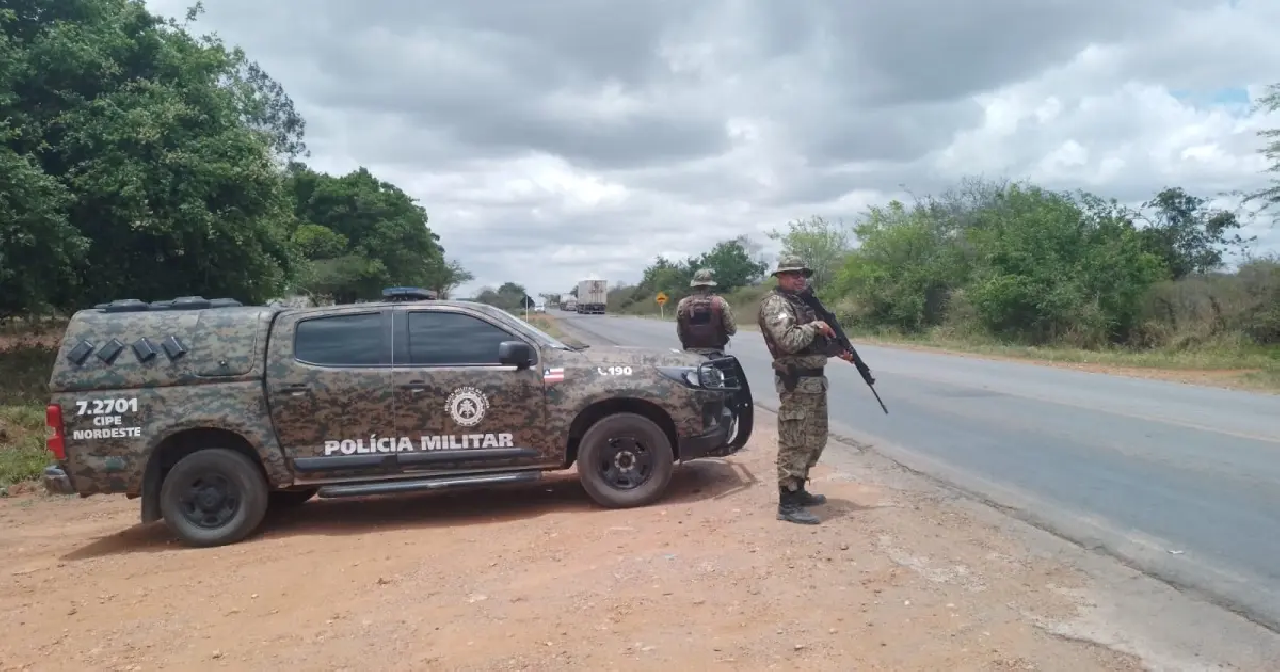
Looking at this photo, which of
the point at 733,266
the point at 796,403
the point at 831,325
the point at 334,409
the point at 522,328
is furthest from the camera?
the point at 733,266

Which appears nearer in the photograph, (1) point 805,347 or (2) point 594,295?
(1) point 805,347

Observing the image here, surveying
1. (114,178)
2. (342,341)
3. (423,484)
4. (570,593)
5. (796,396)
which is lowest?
(570,593)

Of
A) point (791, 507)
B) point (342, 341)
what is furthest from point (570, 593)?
point (342, 341)

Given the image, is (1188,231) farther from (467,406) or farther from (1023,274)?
(467,406)

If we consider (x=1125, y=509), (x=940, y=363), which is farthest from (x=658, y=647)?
(x=940, y=363)

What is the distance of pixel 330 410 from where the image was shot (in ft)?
22.7

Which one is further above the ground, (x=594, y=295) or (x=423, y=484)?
(x=594, y=295)

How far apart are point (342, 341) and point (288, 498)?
1.72 metres

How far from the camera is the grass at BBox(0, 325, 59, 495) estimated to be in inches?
427

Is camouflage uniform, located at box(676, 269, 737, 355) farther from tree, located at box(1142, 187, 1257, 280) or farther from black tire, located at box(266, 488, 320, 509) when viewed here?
tree, located at box(1142, 187, 1257, 280)

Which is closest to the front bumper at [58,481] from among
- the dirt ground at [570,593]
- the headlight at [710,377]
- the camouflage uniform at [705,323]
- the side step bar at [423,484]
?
the dirt ground at [570,593]

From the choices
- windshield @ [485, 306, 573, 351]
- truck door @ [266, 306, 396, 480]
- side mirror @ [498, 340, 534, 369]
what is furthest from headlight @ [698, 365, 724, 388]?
truck door @ [266, 306, 396, 480]

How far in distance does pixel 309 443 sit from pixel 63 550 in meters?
2.25

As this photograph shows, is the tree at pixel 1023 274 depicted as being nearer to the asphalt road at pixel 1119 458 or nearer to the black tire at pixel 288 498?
the asphalt road at pixel 1119 458
